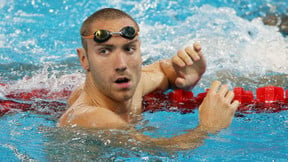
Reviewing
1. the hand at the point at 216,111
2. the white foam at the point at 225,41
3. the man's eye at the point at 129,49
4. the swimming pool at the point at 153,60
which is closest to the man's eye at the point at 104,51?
the man's eye at the point at 129,49

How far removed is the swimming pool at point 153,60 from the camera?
2.67 m

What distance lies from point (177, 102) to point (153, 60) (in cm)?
148

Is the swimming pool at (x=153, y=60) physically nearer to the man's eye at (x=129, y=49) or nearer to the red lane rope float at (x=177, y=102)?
the red lane rope float at (x=177, y=102)

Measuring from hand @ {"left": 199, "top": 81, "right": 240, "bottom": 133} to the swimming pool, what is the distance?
0.43 feet

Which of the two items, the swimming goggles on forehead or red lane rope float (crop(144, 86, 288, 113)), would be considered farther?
red lane rope float (crop(144, 86, 288, 113))

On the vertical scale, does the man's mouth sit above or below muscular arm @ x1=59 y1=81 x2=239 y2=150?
above

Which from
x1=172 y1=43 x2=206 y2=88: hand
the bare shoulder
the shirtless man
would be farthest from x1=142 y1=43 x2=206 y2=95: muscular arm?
the bare shoulder

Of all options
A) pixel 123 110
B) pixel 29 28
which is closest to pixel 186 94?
pixel 123 110

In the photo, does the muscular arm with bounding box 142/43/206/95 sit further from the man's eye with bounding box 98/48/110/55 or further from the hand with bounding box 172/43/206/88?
the man's eye with bounding box 98/48/110/55

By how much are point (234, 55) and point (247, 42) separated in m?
0.66

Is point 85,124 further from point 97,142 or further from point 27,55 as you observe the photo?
point 27,55

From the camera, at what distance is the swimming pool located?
8.75 feet

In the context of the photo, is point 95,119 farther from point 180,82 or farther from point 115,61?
point 180,82

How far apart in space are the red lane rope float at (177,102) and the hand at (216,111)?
0.75 metres
